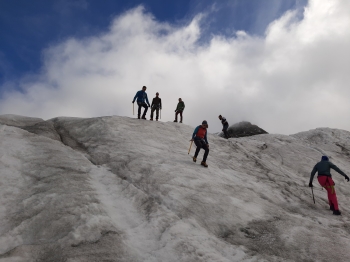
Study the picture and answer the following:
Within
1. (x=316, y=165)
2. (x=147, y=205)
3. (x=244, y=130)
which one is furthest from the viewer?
(x=244, y=130)

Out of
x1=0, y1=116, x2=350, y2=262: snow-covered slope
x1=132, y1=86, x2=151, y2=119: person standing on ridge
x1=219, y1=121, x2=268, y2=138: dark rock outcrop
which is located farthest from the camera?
x1=219, y1=121, x2=268, y2=138: dark rock outcrop

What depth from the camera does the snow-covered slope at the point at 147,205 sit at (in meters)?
6.53

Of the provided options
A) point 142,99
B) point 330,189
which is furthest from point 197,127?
point 142,99

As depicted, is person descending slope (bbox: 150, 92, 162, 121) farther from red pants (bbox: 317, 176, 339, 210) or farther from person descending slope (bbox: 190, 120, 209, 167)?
red pants (bbox: 317, 176, 339, 210)

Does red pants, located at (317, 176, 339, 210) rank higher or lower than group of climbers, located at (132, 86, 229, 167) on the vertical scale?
lower

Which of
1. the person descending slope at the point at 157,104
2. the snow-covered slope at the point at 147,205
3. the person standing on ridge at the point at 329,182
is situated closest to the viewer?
the snow-covered slope at the point at 147,205

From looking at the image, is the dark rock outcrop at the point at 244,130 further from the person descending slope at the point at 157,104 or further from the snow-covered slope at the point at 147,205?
the snow-covered slope at the point at 147,205

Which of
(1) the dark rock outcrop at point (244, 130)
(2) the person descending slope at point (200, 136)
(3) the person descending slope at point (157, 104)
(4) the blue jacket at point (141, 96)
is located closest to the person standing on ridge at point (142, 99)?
(4) the blue jacket at point (141, 96)

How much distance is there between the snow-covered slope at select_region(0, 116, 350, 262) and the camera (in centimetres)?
653

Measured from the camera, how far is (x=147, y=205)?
865cm

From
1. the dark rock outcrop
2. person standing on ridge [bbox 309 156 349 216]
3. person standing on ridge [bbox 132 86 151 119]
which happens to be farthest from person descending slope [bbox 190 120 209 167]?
the dark rock outcrop

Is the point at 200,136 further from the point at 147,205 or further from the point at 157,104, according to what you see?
the point at 157,104

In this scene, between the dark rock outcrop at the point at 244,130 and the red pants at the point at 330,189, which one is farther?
the dark rock outcrop at the point at 244,130

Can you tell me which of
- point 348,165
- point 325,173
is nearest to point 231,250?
point 325,173
